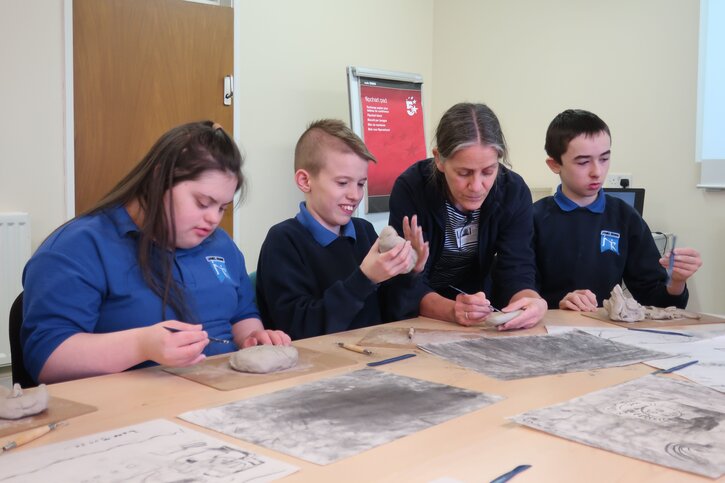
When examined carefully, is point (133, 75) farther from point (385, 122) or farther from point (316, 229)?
point (316, 229)

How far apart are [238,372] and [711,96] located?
10.6 feet

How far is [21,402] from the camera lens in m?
0.89

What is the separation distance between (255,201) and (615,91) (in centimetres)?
217

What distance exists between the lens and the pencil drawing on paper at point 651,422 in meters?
0.79

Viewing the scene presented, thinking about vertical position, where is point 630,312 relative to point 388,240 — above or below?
below

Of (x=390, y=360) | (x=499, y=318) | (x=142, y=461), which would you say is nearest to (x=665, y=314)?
(x=499, y=318)

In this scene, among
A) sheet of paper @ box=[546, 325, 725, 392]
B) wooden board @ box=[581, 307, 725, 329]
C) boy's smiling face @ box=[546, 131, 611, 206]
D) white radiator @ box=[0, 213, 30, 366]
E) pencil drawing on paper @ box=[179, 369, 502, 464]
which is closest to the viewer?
pencil drawing on paper @ box=[179, 369, 502, 464]

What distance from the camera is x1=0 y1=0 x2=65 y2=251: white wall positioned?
3.05 meters

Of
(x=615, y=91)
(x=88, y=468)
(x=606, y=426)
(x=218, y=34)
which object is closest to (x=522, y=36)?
(x=615, y=91)

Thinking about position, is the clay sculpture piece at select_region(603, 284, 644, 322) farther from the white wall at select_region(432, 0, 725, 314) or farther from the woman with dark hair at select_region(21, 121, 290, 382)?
the white wall at select_region(432, 0, 725, 314)

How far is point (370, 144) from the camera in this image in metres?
4.19

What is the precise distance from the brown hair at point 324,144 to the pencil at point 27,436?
111 centimetres

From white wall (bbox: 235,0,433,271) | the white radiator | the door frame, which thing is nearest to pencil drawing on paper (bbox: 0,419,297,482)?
the white radiator

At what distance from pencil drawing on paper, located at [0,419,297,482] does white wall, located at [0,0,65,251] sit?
8.68 ft
